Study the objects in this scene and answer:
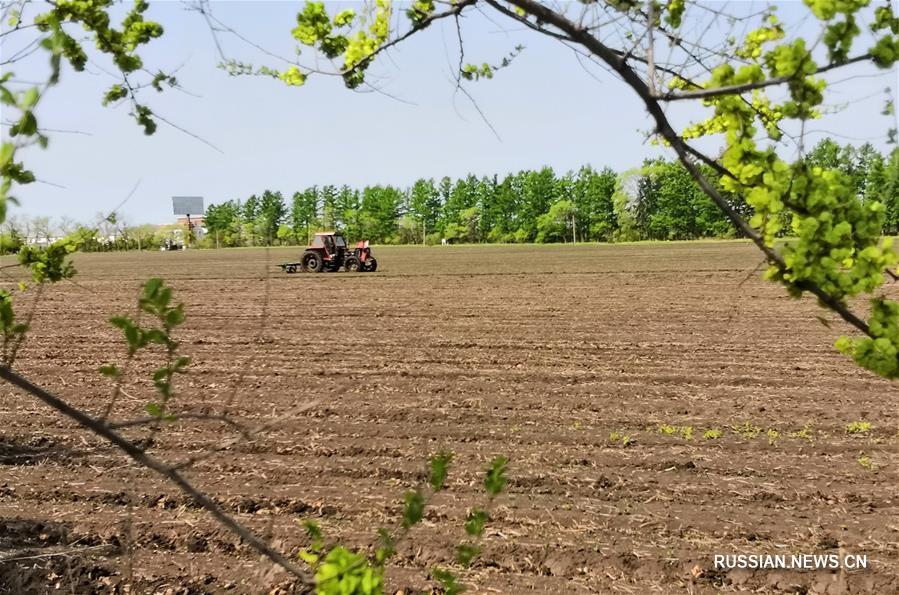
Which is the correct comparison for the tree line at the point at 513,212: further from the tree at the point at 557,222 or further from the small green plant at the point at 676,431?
the small green plant at the point at 676,431

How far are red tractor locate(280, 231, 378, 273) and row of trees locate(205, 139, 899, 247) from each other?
3873 cm

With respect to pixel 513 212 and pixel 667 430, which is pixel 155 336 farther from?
pixel 513 212

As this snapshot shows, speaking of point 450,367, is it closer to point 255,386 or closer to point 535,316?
point 255,386

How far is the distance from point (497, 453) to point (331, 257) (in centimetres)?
1834

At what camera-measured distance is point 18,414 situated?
7.21m

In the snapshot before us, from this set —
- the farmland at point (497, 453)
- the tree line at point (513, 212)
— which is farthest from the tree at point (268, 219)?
the tree line at point (513, 212)

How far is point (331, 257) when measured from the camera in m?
23.5

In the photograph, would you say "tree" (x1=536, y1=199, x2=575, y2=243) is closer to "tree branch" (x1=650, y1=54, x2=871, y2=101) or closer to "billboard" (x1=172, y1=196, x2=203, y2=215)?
"billboard" (x1=172, y1=196, x2=203, y2=215)

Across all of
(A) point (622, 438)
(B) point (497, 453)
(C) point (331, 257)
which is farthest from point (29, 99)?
(C) point (331, 257)

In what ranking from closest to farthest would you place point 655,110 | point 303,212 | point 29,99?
point 29,99, point 655,110, point 303,212

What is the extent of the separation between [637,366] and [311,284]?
1251 centimetres

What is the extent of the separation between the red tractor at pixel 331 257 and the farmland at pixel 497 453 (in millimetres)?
11408

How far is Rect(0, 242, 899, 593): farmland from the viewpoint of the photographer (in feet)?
13.8

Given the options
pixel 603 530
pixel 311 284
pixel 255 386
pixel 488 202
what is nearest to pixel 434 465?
pixel 603 530
